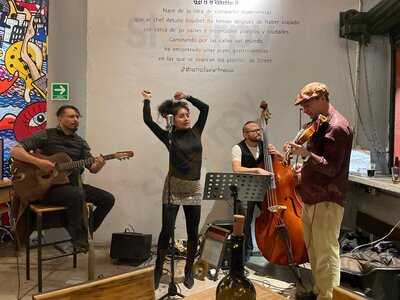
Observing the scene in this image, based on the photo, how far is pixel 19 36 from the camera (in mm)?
4461

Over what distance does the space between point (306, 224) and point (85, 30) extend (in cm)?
302

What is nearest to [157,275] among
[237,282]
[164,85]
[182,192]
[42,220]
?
[182,192]

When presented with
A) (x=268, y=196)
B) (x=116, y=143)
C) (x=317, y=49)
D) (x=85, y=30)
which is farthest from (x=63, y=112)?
(x=317, y=49)

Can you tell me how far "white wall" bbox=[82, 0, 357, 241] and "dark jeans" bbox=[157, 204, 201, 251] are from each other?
4.07 ft

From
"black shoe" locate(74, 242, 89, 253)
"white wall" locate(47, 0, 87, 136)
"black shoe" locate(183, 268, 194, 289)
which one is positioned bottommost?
"black shoe" locate(183, 268, 194, 289)

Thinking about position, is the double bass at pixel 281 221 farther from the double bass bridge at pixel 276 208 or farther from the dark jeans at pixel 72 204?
the dark jeans at pixel 72 204

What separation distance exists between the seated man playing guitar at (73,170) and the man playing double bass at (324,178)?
5.76ft

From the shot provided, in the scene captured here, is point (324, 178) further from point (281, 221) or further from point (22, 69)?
point (22, 69)

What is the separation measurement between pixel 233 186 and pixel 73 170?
1.43 metres

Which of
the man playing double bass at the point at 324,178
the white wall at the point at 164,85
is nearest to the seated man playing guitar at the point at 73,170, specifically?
the white wall at the point at 164,85

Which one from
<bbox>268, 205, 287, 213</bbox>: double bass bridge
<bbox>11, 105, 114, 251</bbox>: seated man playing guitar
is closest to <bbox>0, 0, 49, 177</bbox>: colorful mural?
<bbox>11, 105, 114, 251</bbox>: seated man playing guitar

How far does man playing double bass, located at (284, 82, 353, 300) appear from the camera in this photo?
8.10 ft

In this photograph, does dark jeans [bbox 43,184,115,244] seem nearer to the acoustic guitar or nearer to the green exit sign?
the acoustic guitar

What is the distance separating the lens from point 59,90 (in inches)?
165
